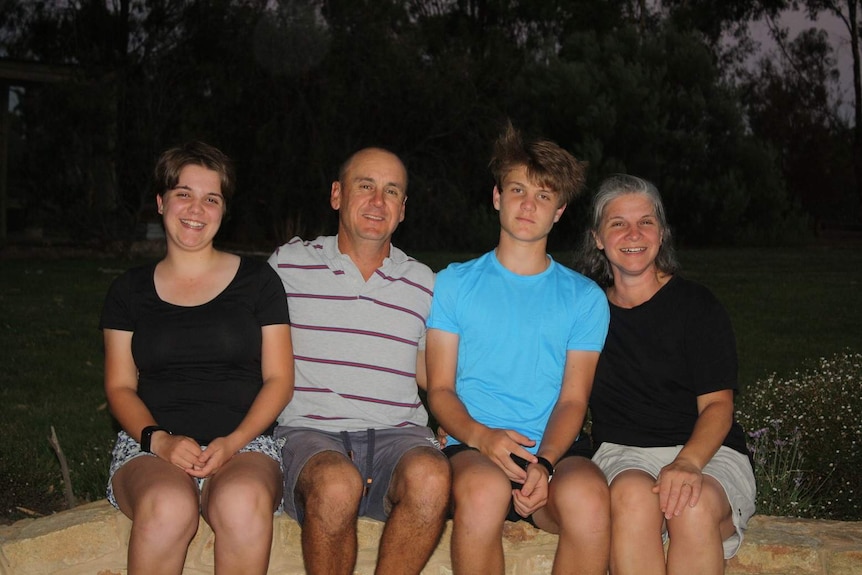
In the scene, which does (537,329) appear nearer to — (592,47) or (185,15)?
(185,15)

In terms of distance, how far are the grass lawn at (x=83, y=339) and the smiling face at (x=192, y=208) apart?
1.46m

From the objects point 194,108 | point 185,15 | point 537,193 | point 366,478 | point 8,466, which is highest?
point 185,15

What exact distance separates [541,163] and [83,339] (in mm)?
5483

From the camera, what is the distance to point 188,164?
311 centimetres

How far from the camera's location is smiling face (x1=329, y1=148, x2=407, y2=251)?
3246 mm

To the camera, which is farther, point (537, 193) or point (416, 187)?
point (416, 187)

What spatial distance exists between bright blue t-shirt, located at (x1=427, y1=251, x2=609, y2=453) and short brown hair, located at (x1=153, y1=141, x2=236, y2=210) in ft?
2.87

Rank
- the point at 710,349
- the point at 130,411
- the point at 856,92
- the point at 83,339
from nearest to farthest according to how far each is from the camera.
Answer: the point at 130,411, the point at 710,349, the point at 83,339, the point at 856,92

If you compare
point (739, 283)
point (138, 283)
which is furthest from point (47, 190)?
point (138, 283)

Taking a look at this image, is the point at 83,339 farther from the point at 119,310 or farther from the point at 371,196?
the point at 371,196

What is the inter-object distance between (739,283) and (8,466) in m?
9.87

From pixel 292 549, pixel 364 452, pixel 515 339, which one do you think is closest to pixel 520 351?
pixel 515 339

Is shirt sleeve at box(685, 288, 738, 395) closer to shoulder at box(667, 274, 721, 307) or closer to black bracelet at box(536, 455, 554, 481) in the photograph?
shoulder at box(667, 274, 721, 307)

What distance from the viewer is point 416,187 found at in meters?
17.6
